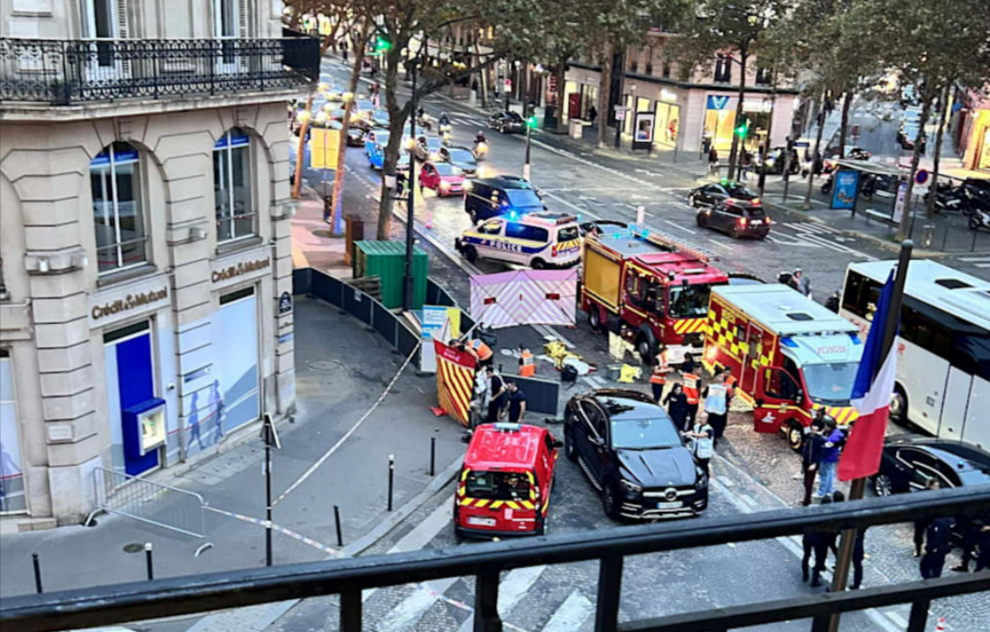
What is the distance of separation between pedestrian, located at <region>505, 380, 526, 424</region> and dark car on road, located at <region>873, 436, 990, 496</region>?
273 inches

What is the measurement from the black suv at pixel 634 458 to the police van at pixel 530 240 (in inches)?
570

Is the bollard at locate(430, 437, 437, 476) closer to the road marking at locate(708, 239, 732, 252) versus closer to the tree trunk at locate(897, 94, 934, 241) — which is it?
the road marking at locate(708, 239, 732, 252)

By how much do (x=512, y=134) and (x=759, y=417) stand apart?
50.9 metres

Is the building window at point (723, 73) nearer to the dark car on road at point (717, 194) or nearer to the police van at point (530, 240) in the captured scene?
the dark car on road at point (717, 194)

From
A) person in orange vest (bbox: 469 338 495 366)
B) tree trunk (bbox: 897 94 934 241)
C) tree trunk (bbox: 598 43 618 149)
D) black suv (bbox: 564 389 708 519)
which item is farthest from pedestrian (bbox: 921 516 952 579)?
tree trunk (bbox: 598 43 618 149)

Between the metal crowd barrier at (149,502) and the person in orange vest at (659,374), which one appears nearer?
the metal crowd barrier at (149,502)

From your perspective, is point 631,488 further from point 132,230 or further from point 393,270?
point 393,270

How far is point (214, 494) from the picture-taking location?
17.7 m

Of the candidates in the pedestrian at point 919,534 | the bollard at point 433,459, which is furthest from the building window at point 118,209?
the pedestrian at point 919,534

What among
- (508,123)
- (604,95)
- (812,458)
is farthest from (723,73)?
(812,458)

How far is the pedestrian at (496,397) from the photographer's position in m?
20.7

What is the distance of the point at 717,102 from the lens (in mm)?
64625

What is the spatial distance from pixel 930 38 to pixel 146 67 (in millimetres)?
28616

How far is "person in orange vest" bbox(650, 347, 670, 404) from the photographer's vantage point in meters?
22.6
